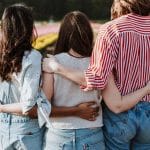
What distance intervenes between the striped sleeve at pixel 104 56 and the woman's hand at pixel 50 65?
0.91 feet

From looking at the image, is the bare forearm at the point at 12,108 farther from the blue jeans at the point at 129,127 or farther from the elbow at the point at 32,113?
the blue jeans at the point at 129,127

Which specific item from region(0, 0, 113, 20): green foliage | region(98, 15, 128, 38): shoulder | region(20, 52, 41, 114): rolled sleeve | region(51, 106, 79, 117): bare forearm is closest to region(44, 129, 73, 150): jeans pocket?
region(51, 106, 79, 117): bare forearm

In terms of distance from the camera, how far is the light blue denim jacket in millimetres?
3359

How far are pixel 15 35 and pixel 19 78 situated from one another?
25 cm

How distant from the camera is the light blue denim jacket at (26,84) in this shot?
3.36 meters

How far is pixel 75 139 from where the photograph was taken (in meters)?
3.40

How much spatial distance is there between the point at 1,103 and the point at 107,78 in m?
0.73

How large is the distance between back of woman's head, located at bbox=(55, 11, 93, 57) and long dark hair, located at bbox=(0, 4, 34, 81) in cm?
19

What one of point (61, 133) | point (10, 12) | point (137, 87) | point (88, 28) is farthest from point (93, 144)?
point (10, 12)

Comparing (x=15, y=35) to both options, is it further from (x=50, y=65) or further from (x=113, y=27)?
(x=113, y=27)

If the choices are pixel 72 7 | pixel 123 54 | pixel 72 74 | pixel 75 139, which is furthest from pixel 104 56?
pixel 72 7

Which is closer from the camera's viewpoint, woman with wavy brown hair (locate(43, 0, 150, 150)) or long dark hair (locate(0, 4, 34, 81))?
woman with wavy brown hair (locate(43, 0, 150, 150))

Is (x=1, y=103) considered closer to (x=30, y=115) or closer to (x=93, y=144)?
(x=30, y=115)

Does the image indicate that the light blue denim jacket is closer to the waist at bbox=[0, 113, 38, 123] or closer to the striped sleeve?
the waist at bbox=[0, 113, 38, 123]
